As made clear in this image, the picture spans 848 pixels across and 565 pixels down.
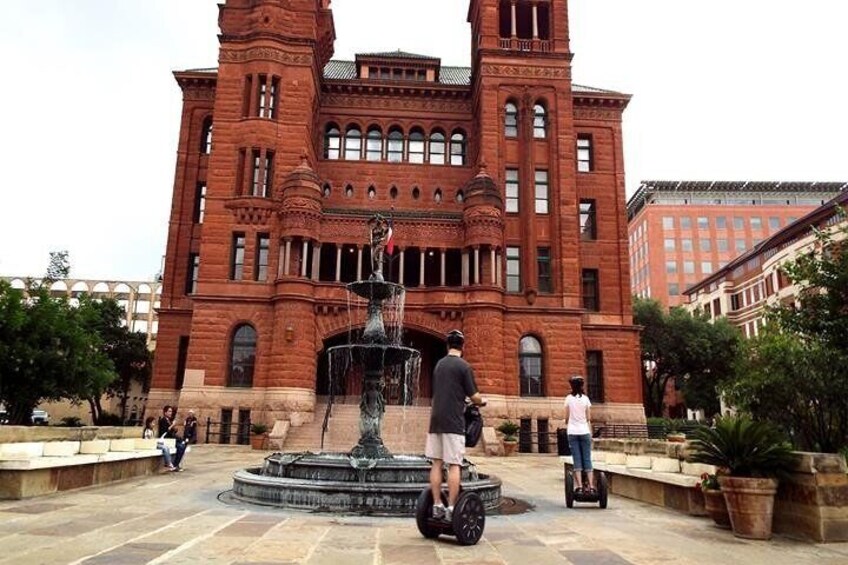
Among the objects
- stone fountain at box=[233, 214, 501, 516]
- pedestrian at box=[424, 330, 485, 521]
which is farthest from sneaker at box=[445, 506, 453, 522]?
stone fountain at box=[233, 214, 501, 516]

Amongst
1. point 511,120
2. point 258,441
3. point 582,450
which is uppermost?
point 511,120

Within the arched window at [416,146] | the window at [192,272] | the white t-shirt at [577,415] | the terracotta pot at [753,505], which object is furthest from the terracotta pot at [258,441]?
the terracotta pot at [753,505]

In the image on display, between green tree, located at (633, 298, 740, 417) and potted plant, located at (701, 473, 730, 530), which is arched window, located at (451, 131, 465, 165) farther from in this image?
potted plant, located at (701, 473, 730, 530)

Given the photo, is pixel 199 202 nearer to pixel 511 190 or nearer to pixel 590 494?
pixel 511 190

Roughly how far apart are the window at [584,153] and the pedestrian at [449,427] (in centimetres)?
3524

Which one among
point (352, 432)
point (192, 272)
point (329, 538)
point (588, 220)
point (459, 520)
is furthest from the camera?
point (588, 220)

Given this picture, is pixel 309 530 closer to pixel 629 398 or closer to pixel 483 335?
pixel 483 335

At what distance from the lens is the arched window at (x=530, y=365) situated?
33781 millimetres

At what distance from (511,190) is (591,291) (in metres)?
8.03

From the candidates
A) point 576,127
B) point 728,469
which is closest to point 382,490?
point 728,469

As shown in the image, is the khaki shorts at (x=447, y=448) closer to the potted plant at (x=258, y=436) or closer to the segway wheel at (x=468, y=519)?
the segway wheel at (x=468, y=519)

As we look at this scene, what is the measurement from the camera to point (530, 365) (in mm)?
34031

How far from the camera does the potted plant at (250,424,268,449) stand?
92.5ft

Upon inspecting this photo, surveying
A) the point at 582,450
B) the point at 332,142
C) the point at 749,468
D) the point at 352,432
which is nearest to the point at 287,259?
the point at 352,432
